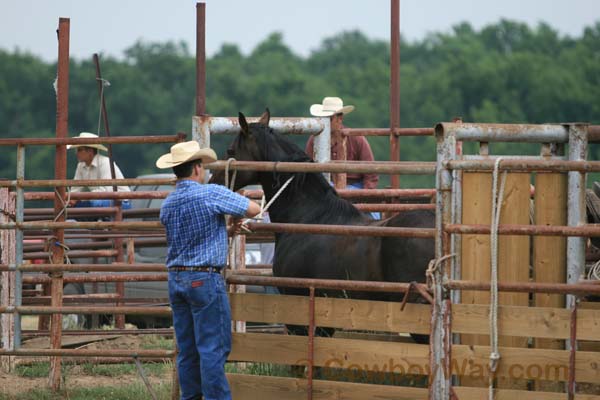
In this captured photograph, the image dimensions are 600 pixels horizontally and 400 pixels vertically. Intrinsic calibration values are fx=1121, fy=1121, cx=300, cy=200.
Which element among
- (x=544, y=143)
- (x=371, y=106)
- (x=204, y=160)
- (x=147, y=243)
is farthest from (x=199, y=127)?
(x=371, y=106)

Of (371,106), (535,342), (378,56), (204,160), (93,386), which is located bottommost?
(93,386)

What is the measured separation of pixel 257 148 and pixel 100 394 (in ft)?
7.15

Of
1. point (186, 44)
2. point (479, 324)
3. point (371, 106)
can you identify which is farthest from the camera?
point (186, 44)

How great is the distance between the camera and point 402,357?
21.3 ft

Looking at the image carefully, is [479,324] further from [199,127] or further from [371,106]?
[371,106]

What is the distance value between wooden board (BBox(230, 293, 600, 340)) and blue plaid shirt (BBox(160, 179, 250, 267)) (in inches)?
19.3

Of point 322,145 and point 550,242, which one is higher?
point 322,145

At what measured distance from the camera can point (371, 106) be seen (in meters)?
58.5

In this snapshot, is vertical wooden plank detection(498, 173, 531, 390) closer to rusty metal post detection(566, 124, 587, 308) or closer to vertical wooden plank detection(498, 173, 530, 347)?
vertical wooden plank detection(498, 173, 530, 347)

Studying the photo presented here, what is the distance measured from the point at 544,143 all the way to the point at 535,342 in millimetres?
1173

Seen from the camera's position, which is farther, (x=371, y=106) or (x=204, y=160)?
(x=371, y=106)

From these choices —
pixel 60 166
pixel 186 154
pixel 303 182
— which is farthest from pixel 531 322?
pixel 60 166

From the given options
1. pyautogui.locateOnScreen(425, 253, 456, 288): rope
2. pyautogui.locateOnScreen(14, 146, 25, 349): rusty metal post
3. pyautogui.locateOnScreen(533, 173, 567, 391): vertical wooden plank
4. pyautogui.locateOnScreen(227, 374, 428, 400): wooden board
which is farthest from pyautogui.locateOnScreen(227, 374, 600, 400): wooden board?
pyautogui.locateOnScreen(14, 146, 25, 349): rusty metal post

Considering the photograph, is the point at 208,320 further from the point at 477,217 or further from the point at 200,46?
the point at 200,46
